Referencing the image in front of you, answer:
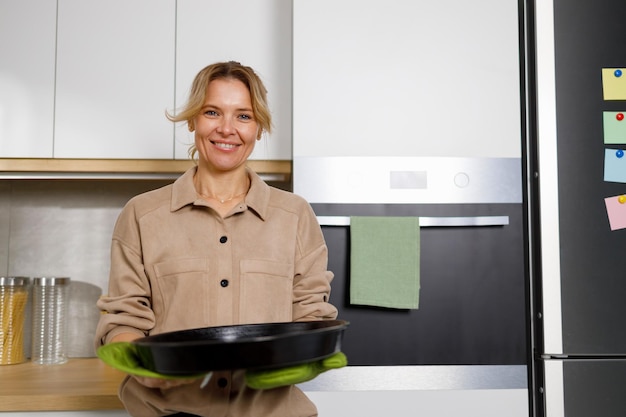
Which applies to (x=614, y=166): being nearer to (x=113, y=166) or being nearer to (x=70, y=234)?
(x=113, y=166)

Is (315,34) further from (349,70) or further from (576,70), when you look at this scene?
(576,70)

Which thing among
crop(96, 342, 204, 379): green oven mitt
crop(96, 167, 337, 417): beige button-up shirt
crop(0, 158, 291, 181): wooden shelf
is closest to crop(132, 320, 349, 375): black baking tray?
crop(96, 342, 204, 379): green oven mitt

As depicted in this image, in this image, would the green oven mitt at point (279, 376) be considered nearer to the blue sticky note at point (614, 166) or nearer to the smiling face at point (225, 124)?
the smiling face at point (225, 124)

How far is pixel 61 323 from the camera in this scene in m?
2.28

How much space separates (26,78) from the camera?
209 centimetres

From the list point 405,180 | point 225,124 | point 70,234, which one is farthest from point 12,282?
point 405,180

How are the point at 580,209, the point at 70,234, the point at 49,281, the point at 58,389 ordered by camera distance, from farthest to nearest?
1. the point at 70,234
2. the point at 49,281
3. the point at 58,389
4. the point at 580,209

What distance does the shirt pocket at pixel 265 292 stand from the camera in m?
1.39

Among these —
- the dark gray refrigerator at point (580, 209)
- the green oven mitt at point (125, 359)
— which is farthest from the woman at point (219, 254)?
the dark gray refrigerator at point (580, 209)

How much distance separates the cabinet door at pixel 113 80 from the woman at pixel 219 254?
68cm

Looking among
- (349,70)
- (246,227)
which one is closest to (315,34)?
(349,70)

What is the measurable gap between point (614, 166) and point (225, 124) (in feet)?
2.82

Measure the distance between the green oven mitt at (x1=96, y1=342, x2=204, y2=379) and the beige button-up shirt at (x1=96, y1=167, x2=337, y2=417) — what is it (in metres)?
0.28

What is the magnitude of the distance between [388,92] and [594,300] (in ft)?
2.57
